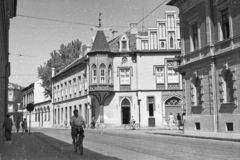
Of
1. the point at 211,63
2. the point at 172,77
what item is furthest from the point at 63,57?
the point at 211,63

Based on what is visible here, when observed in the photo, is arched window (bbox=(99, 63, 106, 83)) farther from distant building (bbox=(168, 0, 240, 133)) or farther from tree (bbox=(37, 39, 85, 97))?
tree (bbox=(37, 39, 85, 97))

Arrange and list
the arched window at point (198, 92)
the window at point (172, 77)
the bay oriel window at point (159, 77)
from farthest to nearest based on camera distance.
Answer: the window at point (172, 77), the bay oriel window at point (159, 77), the arched window at point (198, 92)

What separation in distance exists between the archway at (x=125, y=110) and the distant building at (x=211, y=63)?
15.2m

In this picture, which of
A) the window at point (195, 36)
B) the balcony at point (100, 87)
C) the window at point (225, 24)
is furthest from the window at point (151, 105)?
the window at point (225, 24)

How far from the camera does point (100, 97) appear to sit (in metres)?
43.1

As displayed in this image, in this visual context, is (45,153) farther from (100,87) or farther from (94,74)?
(94,74)

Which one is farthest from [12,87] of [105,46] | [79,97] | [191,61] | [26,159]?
[26,159]

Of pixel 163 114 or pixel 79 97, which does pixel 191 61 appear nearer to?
pixel 163 114

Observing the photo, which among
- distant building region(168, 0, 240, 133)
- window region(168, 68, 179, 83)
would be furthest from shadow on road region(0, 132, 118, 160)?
window region(168, 68, 179, 83)

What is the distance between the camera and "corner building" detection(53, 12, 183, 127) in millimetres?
43219

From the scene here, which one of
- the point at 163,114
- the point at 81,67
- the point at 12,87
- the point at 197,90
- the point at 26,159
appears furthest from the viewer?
the point at 12,87

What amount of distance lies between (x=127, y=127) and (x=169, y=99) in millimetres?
7375

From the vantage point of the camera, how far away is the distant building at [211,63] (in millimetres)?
22641

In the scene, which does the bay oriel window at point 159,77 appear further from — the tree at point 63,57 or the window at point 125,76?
the tree at point 63,57
